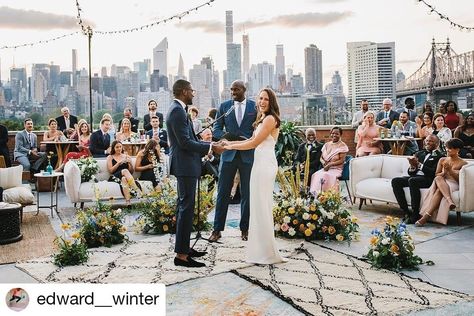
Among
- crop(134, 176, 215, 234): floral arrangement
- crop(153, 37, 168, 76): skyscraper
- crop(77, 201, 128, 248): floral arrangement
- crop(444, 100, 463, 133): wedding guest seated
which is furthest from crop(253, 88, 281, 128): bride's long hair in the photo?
crop(153, 37, 168, 76): skyscraper

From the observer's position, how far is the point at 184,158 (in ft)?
14.9

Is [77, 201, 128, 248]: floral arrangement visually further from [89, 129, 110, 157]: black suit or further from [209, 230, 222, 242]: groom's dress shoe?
[89, 129, 110, 157]: black suit

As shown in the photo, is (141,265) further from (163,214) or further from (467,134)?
(467,134)

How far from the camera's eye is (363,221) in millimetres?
6699

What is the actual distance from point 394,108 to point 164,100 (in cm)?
479

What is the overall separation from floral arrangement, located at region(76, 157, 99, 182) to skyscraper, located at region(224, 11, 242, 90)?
5.93 meters

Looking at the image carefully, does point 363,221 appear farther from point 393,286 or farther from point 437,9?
point 437,9

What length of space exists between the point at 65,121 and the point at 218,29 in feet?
17.5

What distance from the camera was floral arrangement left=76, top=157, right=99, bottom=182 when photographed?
766 cm

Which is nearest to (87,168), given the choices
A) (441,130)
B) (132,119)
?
(132,119)

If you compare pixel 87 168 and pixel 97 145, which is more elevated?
pixel 97 145

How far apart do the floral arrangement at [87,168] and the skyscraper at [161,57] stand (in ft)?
23.4

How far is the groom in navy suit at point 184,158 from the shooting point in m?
4.51

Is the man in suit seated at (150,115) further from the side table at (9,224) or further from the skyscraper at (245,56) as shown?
the side table at (9,224)
